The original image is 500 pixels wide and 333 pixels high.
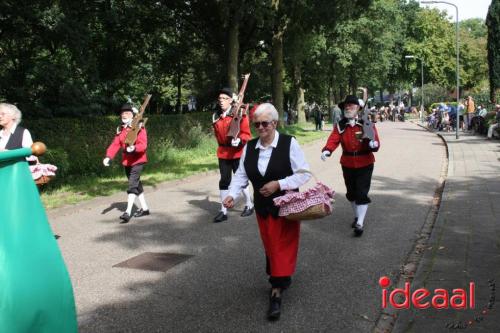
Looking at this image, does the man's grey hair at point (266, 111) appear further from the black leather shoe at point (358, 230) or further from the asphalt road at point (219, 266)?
the black leather shoe at point (358, 230)

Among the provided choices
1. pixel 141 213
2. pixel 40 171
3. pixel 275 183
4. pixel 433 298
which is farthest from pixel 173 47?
pixel 433 298

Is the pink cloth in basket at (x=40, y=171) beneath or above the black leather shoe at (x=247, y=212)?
above

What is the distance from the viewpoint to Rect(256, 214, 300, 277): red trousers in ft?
14.8

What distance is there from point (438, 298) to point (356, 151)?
2.90 metres

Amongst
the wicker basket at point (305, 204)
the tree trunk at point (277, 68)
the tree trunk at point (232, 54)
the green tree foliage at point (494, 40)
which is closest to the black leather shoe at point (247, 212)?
the wicker basket at point (305, 204)

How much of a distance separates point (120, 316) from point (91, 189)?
24.2 feet

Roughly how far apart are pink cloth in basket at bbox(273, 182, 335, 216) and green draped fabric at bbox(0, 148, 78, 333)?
210cm

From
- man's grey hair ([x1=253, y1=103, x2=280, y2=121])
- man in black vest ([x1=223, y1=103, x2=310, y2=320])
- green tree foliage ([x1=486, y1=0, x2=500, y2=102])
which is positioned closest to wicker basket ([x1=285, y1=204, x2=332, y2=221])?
man in black vest ([x1=223, y1=103, x2=310, y2=320])

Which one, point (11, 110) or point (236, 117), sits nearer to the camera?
point (11, 110)

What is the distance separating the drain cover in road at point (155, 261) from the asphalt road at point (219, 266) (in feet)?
0.43

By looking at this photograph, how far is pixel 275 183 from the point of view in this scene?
4.45 metres

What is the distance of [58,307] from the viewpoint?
8.02 feet

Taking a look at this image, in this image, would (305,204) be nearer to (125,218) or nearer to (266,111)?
(266,111)

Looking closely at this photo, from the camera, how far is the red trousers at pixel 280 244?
14.8ft
